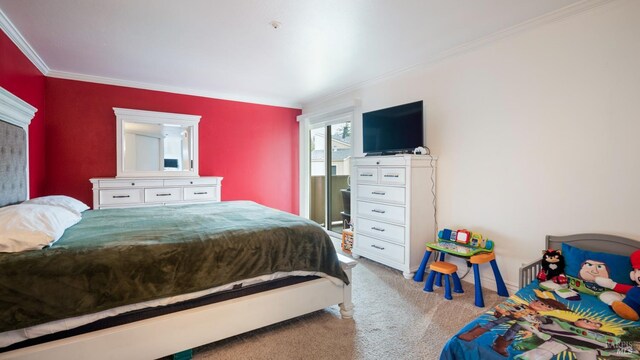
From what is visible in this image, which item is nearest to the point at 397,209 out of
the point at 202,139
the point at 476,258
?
the point at 476,258

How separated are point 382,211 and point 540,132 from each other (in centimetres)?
166

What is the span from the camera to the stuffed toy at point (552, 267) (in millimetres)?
2131

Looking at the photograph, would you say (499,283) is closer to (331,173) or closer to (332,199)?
(332,199)

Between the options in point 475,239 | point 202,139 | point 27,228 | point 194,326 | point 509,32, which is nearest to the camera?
point 27,228

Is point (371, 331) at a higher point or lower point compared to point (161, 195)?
lower

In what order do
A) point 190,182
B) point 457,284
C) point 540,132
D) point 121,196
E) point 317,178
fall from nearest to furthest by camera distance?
point 540,132, point 457,284, point 121,196, point 190,182, point 317,178

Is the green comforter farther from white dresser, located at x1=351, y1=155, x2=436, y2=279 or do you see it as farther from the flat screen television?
the flat screen television

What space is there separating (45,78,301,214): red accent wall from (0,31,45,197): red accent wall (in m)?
0.15

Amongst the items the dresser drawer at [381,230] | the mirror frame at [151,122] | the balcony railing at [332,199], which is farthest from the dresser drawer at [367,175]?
the mirror frame at [151,122]

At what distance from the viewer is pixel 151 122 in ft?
14.3

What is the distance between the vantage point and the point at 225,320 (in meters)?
1.85

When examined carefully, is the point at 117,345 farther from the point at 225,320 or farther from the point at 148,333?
the point at 225,320

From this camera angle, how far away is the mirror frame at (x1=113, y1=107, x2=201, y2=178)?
13.6 ft

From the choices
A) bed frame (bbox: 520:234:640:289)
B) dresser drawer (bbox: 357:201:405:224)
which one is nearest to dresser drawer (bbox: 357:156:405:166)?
dresser drawer (bbox: 357:201:405:224)
